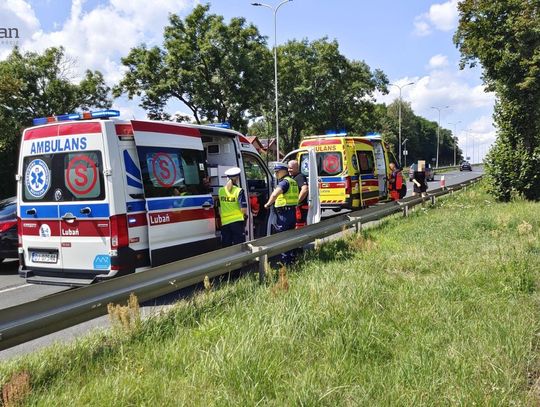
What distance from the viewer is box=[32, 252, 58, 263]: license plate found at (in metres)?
6.13

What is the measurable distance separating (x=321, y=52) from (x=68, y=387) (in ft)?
127

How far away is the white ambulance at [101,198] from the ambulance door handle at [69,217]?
0.01 m

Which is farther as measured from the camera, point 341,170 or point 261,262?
point 341,170

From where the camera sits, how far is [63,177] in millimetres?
6039

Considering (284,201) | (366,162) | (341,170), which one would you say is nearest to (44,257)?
(284,201)

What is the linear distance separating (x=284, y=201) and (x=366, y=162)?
26.1 feet

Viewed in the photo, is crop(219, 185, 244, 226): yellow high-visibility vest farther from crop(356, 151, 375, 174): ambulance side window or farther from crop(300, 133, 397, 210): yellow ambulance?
crop(356, 151, 375, 174): ambulance side window

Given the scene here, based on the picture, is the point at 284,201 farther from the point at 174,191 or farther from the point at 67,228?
the point at 67,228

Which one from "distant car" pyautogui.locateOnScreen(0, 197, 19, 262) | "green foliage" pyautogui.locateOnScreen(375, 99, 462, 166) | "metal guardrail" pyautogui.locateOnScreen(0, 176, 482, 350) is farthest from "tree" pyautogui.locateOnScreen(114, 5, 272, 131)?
"green foliage" pyautogui.locateOnScreen(375, 99, 462, 166)

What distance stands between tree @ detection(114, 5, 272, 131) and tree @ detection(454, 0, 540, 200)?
13.7 m

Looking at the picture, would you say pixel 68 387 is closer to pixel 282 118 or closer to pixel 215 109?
pixel 215 109

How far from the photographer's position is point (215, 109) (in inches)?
1120

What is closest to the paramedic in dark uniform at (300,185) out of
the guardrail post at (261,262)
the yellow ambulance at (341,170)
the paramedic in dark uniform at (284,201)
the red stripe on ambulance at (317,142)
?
the paramedic in dark uniform at (284,201)

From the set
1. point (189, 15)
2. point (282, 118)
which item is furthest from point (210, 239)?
point (282, 118)
